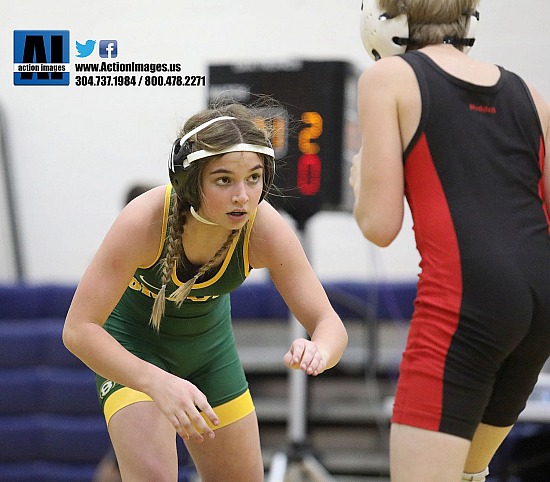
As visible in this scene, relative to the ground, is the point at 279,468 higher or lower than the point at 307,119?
lower

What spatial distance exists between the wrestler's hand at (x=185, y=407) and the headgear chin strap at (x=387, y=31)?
34.1 inches

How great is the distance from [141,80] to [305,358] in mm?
3588

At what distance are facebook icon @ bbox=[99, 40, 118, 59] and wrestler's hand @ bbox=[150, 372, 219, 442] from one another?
10.6 ft

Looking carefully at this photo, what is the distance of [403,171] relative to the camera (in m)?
1.85

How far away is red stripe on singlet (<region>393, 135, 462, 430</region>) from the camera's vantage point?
69.8 inches

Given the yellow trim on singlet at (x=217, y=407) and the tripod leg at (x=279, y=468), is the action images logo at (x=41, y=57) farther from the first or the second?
the yellow trim on singlet at (x=217, y=407)

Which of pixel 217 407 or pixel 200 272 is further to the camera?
pixel 217 407

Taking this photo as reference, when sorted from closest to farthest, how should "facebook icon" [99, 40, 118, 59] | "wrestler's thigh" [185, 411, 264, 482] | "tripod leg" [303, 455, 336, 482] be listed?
"wrestler's thigh" [185, 411, 264, 482] → "tripod leg" [303, 455, 336, 482] → "facebook icon" [99, 40, 118, 59]

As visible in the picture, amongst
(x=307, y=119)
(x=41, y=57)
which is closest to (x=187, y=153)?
(x=307, y=119)

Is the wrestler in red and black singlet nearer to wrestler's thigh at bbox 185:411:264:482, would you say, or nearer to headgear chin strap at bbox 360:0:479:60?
headgear chin strap at bbox 360:0:479:60

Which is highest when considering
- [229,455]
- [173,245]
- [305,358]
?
[173,245]

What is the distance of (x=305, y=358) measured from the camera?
1.82 m

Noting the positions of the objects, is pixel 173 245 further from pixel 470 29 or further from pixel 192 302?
pixel 470 29

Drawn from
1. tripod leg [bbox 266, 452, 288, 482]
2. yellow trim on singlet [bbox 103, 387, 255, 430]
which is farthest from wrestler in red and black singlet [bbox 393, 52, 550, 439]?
tripod leg [bbox 266, 452, 288, 482]
